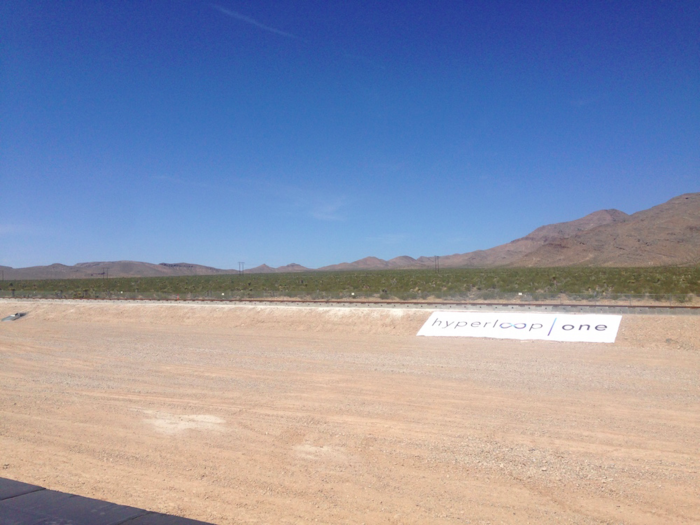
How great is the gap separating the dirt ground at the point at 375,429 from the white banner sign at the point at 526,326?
1.03 m

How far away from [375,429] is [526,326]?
1620cm

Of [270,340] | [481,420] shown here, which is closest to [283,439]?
[481,420]

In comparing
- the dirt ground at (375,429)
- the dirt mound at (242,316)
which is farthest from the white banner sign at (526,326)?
the dirt mound at (242,316)

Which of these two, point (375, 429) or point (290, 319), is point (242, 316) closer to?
point (290, 319)

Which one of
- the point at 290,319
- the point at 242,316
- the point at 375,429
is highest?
the point at 242,316

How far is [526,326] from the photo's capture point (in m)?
25.7

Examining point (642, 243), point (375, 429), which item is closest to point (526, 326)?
point (375, 429)

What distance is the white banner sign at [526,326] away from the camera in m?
24.0

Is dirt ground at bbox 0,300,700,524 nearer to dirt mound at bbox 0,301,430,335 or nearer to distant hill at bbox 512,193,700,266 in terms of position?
dirt mound at bbox 0,301,430,335

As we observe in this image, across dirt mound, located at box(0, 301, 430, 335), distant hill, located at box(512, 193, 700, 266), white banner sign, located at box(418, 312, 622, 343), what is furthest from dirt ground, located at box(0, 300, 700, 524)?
distant hill, located at box(512, 193, 700, 266)

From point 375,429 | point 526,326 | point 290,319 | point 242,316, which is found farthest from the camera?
point 242,316

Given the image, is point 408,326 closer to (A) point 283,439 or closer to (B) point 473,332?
(B) point 473,332

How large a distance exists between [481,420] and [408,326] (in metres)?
16.8

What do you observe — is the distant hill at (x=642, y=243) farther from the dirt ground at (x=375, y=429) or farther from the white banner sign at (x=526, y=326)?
the dirt ground at (x=375, y=429)
